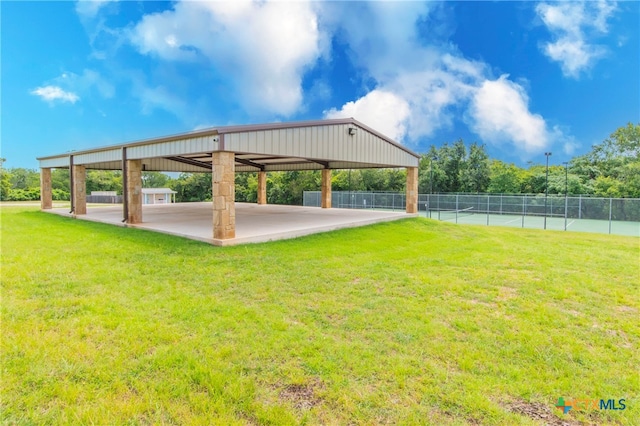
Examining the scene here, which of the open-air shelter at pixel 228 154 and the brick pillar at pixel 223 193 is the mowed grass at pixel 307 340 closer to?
the brick pillar at pixel 223 193

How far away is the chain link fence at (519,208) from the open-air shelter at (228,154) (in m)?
8.35

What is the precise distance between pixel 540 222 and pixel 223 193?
68.1 ft

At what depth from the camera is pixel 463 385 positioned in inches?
107

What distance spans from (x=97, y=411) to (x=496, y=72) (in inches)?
1695

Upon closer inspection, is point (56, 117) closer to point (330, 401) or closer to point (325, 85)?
point (325, 85)

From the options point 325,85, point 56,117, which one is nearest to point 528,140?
point 325,85

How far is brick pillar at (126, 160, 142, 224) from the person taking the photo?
1123 cm

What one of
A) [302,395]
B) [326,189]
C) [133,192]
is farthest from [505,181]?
[302,395]

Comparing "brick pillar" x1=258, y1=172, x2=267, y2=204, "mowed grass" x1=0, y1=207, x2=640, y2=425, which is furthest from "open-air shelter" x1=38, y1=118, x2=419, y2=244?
"brick pillar" x1=258, y1=172, x2=267, y2=204

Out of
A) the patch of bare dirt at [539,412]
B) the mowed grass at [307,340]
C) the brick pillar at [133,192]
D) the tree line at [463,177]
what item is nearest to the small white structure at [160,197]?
the tree line at [463,177]

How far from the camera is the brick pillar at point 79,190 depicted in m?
14.5

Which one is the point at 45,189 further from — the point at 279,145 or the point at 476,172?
the point at 476,172

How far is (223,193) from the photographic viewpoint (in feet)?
26.8
